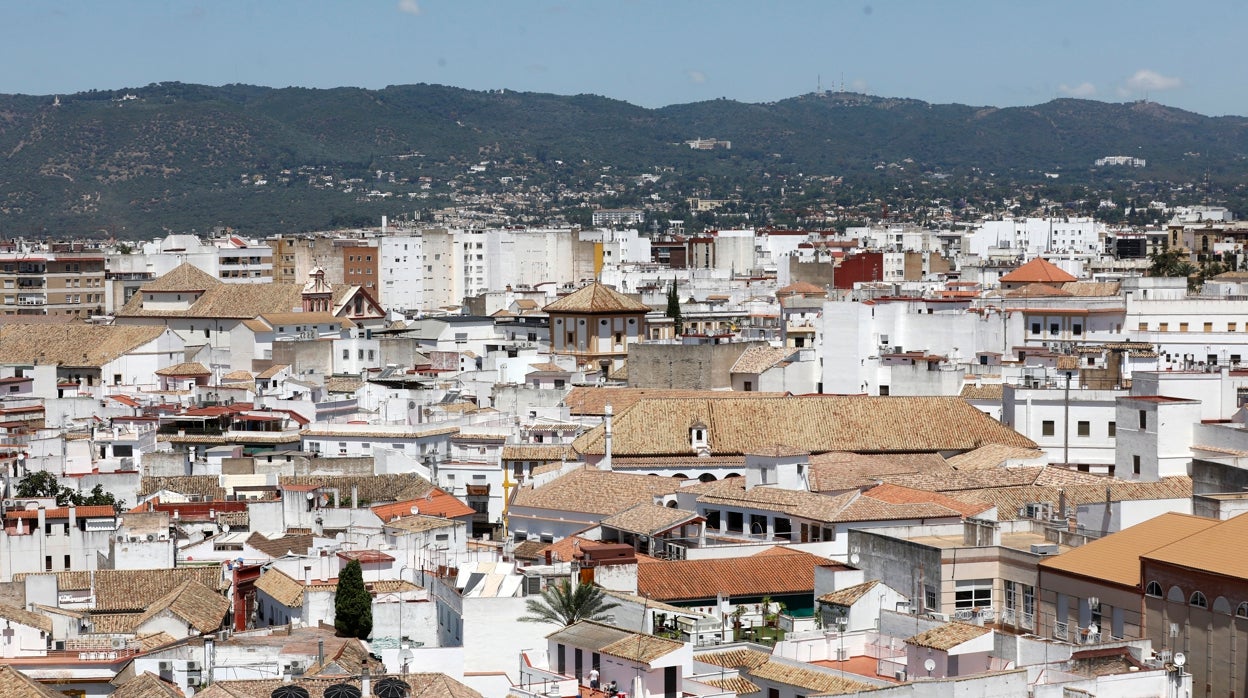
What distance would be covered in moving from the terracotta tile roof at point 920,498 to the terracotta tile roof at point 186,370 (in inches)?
1383

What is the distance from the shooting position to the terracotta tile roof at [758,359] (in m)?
58.5

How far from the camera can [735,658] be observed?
26375mm

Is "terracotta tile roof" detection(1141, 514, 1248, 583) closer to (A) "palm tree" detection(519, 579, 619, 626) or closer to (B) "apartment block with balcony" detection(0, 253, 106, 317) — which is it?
(A) "palm tree" detection(519, 579, 619, 626)

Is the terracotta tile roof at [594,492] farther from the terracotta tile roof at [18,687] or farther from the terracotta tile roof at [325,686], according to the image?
the terracotta tile roof at [18,687]

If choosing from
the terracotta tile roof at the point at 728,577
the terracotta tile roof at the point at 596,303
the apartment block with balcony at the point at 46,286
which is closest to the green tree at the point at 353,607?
the terracotta tile roof at the point at 728,577

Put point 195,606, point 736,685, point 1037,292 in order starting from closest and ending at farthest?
1. point 736,685
2. point 195,606
3. point 1037,292

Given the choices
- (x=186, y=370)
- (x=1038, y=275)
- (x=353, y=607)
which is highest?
(x=1038, y=275)

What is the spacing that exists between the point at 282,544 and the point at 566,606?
12.0 meters

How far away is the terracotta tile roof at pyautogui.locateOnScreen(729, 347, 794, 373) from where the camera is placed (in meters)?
58.5

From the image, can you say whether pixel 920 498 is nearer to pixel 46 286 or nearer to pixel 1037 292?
pixel 1037 292

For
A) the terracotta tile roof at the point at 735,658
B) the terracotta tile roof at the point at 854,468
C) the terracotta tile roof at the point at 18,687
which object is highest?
the terracotta tile roof at the point at 854,468

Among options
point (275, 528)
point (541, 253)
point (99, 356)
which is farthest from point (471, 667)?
point (541, 253)

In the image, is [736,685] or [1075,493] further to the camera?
[1075,493]

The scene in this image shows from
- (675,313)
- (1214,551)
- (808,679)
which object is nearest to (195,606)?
(808,679)
